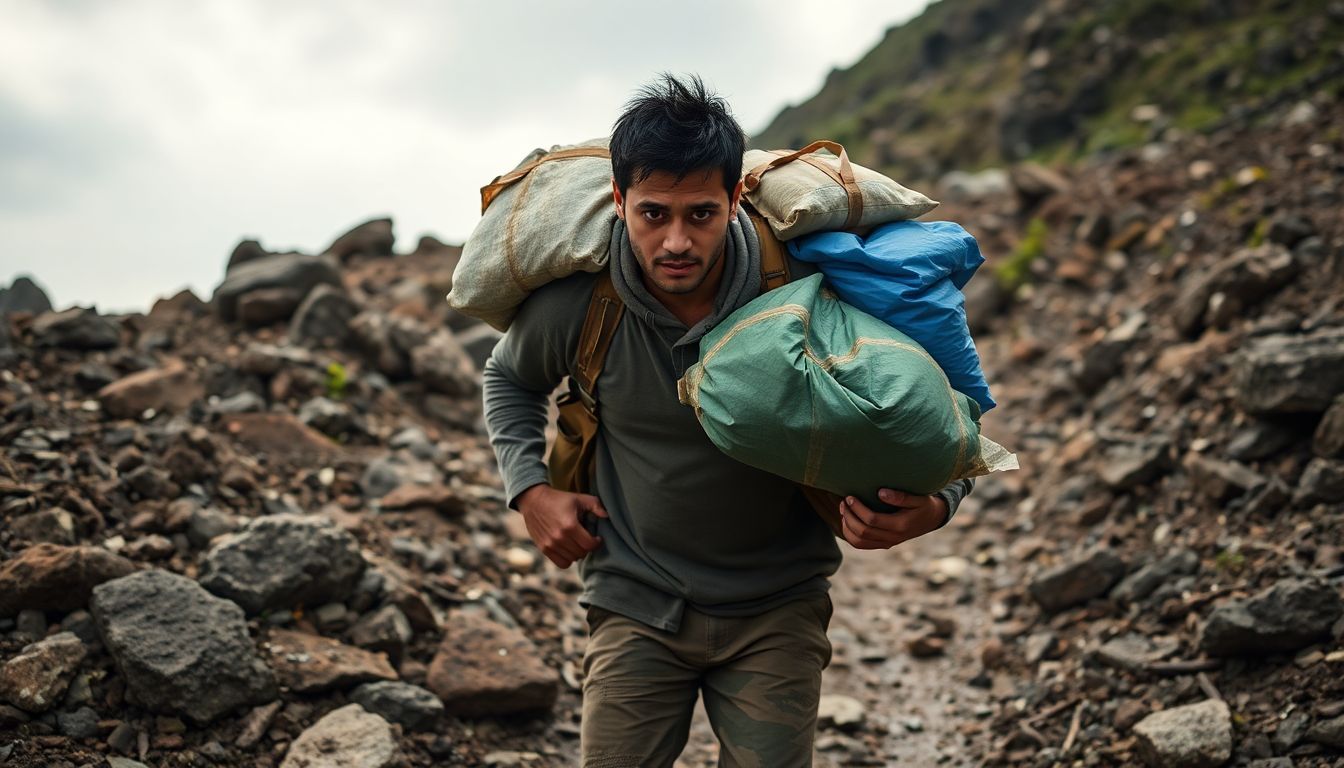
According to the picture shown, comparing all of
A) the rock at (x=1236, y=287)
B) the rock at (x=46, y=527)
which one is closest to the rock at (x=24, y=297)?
the rock at (x=46, y=527)

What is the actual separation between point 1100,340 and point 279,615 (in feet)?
20.6

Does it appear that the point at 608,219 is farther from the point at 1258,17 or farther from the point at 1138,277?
the point at 1258,17

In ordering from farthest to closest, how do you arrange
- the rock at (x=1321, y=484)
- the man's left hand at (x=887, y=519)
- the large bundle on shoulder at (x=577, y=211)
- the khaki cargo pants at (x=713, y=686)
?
the rock at (x=1321, y=484) < the khaki cargo pants at (x=713, y=686) < the large bundle on shoulder at (x=577, y=211) < the man's left hand at (x=887, y=519)

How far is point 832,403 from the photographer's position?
7.41 ft

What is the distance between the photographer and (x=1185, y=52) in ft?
75.1

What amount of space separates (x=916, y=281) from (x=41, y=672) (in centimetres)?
317

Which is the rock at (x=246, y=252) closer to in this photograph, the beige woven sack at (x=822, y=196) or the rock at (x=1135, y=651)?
the beige woven sack at (x=822, y=196)

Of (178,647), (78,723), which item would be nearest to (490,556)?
(178,647)

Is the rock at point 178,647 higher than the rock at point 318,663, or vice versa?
the rock at point 178,647

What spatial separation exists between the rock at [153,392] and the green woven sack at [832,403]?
169 inches

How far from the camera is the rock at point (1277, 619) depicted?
3.89m

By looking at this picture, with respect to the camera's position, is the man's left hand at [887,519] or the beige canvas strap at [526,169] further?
the beige canvas strap at [526,169]

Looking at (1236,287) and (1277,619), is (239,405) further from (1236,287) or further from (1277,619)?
(1236,287)

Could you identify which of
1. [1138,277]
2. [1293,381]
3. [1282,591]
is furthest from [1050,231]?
[1282,591]
